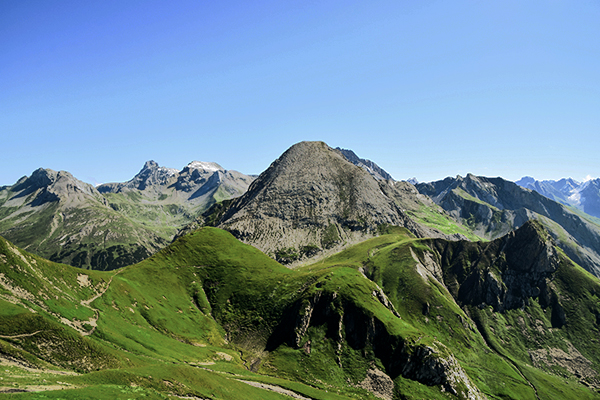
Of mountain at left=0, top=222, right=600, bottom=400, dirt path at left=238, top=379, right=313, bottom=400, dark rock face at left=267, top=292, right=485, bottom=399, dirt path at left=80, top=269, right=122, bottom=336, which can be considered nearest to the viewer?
mountain at left=0, top=222, right=600, bottom=400

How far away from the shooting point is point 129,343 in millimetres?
98875

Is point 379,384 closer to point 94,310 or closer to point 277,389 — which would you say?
point 277,389

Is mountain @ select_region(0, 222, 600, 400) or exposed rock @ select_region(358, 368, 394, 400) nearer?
mountain @ select_region(0, 222, 600, 400)

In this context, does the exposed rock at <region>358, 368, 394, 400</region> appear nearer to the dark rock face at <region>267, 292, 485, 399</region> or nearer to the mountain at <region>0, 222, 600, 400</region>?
the dark rock face at <region>267, 292, 485, 399</region>

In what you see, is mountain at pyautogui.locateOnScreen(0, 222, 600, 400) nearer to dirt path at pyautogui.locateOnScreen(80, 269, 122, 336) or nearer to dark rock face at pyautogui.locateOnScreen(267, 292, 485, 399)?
dark rock face at pyautogui.locateOnScreen(267, 292, 485, 399)

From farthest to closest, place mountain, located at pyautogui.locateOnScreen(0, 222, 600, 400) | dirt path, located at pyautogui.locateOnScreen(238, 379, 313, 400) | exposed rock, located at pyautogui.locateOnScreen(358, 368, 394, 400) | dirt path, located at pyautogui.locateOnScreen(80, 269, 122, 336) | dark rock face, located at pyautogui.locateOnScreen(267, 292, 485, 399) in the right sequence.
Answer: dark rock face, located at pyautogui.locateOnScreen(267, 292, 485, 399), exposed rock, located at pyautogui.locateOnScreen(358, 368, 394, 400), dirt path, located at pyautogui.locateOnScreen(238, 379, 313, 400), dirt path, located at pyautogui.locateOnScreen(80, 269, 122, 336), mountain, located at pyautogui.locateOnScreen(0, 222, 600, 400)

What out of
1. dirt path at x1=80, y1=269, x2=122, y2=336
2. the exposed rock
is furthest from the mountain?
dirt path at x1=80, y1=269, x2=122, y2=336

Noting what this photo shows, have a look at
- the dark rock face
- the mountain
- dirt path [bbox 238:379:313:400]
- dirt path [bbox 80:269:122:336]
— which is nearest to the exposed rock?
the dark rock face

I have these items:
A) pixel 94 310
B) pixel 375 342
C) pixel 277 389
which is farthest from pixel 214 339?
pixel 375 342

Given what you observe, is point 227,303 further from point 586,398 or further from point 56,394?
point 586,398

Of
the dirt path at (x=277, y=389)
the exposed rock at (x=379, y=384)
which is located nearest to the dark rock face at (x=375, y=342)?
the exposed rock at (x=379, y=384)

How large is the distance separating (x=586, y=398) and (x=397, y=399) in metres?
158

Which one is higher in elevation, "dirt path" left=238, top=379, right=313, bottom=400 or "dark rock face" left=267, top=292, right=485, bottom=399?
"dark rock face" left=267, top=292, right=485, bottom=399

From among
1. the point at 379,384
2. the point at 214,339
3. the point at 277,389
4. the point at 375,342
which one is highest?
the point at 375,342
